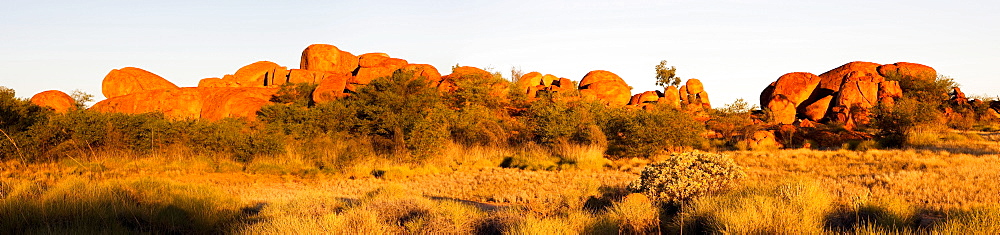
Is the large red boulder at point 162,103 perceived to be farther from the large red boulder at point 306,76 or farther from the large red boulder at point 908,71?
the large red boulder at point 908,71

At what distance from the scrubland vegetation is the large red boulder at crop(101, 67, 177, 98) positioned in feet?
48.9

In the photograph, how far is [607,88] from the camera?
48.5 meters

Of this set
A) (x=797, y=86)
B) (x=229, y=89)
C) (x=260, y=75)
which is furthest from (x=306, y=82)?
(x=797, y=86)

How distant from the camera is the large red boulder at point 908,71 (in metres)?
47.0

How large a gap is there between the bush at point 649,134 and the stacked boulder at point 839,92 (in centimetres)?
2265

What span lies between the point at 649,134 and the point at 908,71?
41.7 m

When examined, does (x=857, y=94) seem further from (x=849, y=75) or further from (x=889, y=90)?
(x=889, y=90)

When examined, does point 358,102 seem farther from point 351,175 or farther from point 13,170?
point 13,170

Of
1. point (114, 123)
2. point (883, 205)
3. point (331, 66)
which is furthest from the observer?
point (331, 66)

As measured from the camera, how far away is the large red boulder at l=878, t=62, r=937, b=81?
47.0 metres

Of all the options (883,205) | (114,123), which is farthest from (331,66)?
(883,205)

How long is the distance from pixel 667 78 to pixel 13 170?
50.9 metres

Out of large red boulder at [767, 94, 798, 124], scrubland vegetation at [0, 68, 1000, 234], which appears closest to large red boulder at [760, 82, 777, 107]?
large red boulder at [767, 94, 798, 124]

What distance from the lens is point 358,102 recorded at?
26.6 meters
